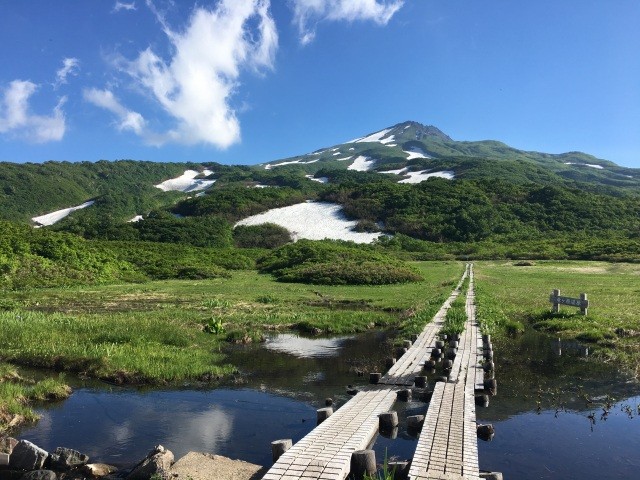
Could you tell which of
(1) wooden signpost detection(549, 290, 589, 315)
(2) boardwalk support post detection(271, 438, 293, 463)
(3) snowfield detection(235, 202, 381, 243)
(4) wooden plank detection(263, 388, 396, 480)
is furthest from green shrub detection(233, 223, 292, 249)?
(2) boardwalk support post detection(271, 438, 293, 463)

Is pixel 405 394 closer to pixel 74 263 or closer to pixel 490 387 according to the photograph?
pixel 490 387

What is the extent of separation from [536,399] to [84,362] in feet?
46.2

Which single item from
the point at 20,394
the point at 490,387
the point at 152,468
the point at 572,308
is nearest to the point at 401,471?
the point at 152,468

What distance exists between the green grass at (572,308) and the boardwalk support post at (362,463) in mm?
12174

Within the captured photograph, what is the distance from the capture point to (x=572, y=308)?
3022 centimetres

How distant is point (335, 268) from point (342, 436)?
40420 mm

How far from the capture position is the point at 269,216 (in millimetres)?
109062

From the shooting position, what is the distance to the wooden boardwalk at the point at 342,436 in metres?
8.33

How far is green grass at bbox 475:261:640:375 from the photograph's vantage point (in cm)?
2145

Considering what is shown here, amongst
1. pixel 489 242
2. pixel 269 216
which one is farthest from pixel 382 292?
pixel 269 216

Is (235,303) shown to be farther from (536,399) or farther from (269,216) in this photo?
(269,216)

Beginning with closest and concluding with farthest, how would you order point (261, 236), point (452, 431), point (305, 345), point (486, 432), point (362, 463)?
point (362, 463) < point (452, 431) < point (486, 432) < point (305, 345) < point (261, 236)

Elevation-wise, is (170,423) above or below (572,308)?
below

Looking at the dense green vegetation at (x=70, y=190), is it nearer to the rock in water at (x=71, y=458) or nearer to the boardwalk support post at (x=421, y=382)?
the boardwalk support post at (x=421, y=382)
